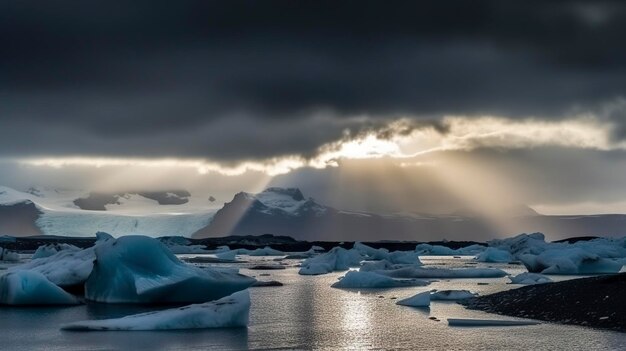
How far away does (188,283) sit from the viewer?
1755cm

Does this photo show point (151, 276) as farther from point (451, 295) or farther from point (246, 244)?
point (246, 244)

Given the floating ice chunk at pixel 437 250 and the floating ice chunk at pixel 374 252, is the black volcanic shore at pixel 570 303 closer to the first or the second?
the floating ice chunk at pixel 374 252

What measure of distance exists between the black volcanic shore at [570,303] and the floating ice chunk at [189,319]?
5540 mm

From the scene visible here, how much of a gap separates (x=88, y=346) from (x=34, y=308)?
23.7 feet

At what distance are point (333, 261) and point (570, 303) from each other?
77.6ft

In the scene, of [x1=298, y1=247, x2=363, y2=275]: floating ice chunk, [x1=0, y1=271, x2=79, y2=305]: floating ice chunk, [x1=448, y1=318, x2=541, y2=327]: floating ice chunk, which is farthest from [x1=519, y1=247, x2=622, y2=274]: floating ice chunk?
[x1=0, y1=271, x2=79, y2=305]: floating ice chunk

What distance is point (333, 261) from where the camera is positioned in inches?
1507

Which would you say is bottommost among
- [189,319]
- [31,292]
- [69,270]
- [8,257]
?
[189,319]

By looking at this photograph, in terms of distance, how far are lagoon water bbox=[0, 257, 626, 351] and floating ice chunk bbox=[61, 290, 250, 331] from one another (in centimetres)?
32

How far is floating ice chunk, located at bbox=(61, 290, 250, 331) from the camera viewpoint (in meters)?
12.7

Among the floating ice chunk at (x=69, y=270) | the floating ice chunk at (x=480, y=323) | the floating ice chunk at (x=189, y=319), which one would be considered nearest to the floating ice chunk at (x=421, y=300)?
the floating ice chunk at (x=480, y=323)

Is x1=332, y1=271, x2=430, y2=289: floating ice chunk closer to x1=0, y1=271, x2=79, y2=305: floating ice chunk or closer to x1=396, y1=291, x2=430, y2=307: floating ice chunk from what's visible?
x1=396, y1=291, x2=430, y2=307: floating ice chunk

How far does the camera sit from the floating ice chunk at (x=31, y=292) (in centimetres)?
1789

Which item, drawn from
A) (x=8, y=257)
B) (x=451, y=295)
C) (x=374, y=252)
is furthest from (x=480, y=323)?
(x=374, y=252)
